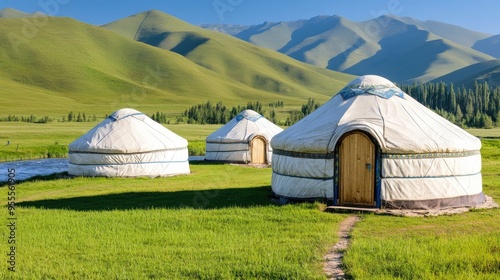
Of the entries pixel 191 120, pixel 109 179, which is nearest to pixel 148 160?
pixel 109 179

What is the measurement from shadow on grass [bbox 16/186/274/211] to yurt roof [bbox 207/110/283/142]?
34.9ft

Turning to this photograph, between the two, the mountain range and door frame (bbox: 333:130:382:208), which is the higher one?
the mountain range

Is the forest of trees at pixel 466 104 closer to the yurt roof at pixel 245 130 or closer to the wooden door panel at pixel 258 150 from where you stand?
the yurt roof at pixel 245 130

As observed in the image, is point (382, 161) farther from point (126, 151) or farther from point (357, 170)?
point (126, 151)

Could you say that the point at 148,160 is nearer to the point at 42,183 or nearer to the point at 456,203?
the point at 42,183

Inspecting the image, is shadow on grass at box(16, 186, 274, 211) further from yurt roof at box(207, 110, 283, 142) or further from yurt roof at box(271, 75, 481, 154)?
yurt roof at box(207, 110, 283, 142)

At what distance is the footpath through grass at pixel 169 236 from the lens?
6.44 meters

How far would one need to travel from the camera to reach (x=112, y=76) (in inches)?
5610

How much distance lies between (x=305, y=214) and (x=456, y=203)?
3.45m

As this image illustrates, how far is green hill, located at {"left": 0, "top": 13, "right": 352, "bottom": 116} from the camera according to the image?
364 ft

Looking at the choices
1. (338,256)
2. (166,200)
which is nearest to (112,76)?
(166,200)

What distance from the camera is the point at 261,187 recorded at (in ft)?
49.1

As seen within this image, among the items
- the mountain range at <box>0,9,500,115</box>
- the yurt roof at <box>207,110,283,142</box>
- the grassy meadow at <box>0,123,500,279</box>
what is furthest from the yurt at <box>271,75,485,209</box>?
the mountain range at <box>0,9,500,115</box>

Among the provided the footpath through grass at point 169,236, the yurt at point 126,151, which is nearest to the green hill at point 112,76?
the yurt at point 126,151
